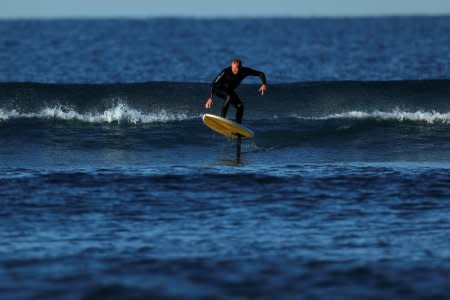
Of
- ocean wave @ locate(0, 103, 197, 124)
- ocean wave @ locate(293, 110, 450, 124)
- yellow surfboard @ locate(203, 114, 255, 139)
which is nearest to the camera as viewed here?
yellow surfboard @ locate(203, 114, 255, 139)

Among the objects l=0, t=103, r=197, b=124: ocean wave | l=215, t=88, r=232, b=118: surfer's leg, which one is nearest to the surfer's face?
l=215, t=88, r=232, b=118: surfer's leg

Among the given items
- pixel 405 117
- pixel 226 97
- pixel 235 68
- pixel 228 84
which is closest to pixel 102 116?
pixel 226 97

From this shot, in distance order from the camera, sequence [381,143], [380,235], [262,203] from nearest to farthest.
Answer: [380,235] < [262,203] < [381,143]

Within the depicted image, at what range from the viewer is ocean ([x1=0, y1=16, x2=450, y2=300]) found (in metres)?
10.6

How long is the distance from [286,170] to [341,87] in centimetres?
1223

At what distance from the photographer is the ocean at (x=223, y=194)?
1062cm

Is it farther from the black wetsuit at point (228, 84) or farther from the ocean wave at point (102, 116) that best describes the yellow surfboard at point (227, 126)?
the ocean wave at point (102, 116)

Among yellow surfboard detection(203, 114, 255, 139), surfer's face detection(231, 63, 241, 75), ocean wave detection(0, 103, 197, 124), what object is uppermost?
surfer's face detection(231, 63, 241, 75)

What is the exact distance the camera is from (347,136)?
2306 cm

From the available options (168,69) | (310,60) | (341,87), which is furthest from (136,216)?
(310,60)

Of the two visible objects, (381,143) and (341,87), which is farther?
(341,87)

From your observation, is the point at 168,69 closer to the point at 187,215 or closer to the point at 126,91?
the point at 126,91

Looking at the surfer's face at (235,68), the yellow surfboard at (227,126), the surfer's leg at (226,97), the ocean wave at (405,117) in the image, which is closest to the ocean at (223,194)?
the ocean wave at (405,117)

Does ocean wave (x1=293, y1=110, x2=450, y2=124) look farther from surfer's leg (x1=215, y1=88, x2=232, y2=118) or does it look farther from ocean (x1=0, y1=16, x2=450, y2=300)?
surfer's leg (x1=215, y1=88, x2=232, y2=118)
